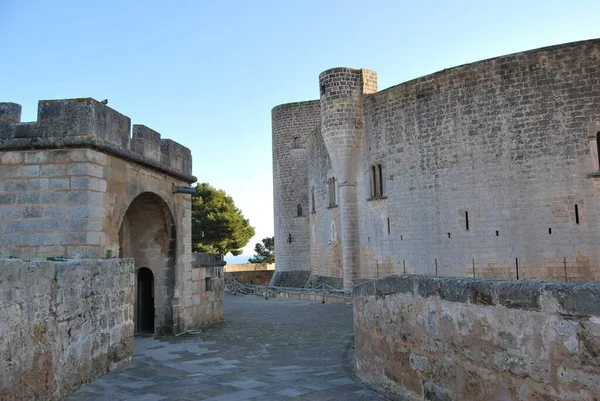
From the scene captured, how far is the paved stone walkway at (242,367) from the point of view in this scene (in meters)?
5.62

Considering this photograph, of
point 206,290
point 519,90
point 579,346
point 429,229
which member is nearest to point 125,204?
point 206,290

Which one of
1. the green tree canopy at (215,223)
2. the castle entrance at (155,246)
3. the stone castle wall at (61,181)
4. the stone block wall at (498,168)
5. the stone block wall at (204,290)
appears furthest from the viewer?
the green tree canopy at (215,223)

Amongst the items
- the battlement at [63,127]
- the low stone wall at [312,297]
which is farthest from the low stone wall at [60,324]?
the low stone wall at [312,297]

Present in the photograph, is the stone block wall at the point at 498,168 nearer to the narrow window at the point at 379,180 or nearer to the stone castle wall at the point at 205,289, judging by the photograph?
the narrow window at the point at 379,180

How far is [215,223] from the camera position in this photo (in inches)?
1662

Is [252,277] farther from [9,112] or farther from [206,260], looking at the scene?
[9,112]

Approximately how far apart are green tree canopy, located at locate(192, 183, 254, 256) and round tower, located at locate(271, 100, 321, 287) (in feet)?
46.1

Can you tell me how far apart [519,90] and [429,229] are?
16.6 ft

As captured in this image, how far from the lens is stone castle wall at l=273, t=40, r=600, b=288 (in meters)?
14.7

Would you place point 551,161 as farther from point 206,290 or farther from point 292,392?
point 292,392

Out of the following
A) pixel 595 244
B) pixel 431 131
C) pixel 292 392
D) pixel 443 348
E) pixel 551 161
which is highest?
pixel 431 131

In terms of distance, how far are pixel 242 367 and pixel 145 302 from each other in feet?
14.9

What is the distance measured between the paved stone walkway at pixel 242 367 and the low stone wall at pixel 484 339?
684 millimetres

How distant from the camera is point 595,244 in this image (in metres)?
14.4
